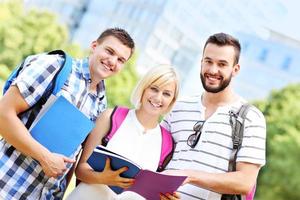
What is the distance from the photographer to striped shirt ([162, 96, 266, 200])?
2.27 metres

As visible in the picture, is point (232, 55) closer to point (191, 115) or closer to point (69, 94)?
point (191, 115)

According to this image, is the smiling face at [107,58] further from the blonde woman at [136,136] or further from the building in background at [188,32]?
the building in background at [188,32]

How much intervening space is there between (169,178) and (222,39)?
78 centimetres

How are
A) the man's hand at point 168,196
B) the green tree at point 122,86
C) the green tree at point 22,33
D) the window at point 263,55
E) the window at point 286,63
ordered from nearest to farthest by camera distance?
1. the man's hand at point 168,196
2. the green tree at point 22,33
3. the green tree at point 122,86
4. the window at point 286,63
5. the window at point 263,55

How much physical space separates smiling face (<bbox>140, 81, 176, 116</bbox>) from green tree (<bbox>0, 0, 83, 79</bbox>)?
804 inches

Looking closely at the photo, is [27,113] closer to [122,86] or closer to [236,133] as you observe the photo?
[236,133]

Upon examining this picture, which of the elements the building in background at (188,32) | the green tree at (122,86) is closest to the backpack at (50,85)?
the green tree at (122,86)

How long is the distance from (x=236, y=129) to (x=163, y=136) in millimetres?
340

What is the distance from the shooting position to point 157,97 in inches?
92.1

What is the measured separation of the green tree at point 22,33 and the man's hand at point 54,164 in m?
20.6

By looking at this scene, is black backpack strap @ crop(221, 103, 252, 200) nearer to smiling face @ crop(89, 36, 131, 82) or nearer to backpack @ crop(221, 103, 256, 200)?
backpack @ crop(221, 103, 256, 200)

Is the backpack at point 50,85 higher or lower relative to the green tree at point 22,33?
lower

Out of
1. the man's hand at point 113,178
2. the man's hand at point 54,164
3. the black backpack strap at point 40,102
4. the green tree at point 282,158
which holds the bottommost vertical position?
the man's hand at point 54,164

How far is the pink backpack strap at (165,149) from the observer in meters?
2.32
